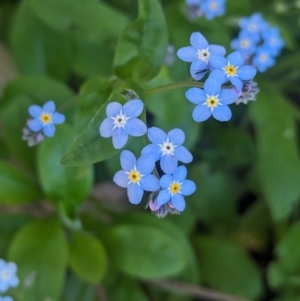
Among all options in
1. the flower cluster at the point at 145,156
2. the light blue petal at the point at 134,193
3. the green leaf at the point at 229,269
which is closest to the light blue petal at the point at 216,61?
the flower cluster at the point at 145,156

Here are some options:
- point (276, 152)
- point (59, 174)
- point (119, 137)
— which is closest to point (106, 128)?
point (119, 137)

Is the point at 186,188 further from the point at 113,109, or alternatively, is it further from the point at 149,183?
the point at 113,109

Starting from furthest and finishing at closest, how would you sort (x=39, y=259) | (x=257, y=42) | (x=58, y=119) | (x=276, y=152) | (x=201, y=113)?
(x=276, y=152), (x=257, y=42), (x=39, y=259), (x=58, y=119), (x=201, y=113)

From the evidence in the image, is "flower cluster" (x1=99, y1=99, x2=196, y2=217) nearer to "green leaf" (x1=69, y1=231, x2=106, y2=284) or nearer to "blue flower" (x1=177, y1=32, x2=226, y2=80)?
"blue flower" (x1=177, y1=32, x2=226, y2=80)

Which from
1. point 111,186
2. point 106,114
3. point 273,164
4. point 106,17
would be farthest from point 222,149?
point 106,114

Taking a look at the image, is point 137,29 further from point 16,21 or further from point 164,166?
point 16,21

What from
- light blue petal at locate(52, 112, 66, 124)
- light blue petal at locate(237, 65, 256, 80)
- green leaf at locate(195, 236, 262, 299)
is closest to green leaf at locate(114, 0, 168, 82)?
light blue petal at locate(52, 112, 66, 124)

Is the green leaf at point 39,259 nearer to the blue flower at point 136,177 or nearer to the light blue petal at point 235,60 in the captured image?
the blue flower at point 136,177

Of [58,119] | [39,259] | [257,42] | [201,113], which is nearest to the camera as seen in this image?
[201,113]
